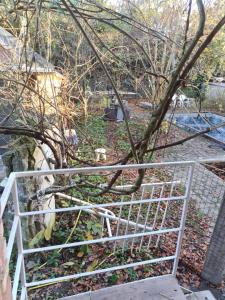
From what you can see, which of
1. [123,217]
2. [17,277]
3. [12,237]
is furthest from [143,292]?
[123,217]

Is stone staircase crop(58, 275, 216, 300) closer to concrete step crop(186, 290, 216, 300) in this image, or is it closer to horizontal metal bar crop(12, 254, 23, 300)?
concrete step crop(186, 290, 216, 300)

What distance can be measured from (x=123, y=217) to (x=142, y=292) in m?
2.31

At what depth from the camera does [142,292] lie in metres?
2.04

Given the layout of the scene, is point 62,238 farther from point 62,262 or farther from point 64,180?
point 64,180

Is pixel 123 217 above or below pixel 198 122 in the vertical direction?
below

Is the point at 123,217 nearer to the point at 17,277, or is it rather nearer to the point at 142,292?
the point at 142,292

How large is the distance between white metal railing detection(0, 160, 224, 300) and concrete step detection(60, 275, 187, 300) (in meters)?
0.14

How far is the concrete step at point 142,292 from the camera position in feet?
6.54

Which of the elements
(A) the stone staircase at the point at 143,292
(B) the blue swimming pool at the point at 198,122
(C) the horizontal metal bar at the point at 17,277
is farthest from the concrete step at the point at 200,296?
(B) the blue swimming pool at the point at 198,122

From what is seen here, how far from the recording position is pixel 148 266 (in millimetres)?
3238

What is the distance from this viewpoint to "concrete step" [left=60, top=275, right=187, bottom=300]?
1.99m

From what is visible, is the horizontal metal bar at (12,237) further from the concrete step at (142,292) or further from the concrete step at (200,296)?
the concrete step at (200,296)

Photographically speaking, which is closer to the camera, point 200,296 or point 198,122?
point 200,296

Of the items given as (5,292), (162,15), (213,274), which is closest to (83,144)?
(162,15)
